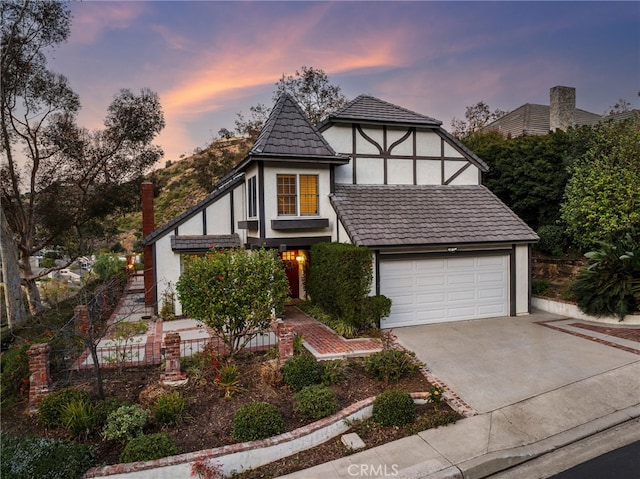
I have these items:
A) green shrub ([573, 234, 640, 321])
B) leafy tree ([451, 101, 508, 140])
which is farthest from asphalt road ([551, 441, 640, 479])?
leafy tree ([451, 101, 508, 140])

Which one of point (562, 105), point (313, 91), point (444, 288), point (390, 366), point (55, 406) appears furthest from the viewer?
point (313, 91)

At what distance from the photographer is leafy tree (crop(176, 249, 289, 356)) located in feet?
25.0

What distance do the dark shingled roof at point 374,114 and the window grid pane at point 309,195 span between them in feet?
7.33

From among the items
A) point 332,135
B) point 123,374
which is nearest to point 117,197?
point 332,135

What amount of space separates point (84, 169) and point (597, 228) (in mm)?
24159

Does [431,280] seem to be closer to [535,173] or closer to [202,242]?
[202,242]

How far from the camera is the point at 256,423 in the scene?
573 cm

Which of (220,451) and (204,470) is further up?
(220,451)

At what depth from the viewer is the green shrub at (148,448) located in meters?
5.16

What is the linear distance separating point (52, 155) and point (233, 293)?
55.7 feet

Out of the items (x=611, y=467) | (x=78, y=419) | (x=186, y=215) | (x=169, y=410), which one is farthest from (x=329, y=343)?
(x=186, y=215)

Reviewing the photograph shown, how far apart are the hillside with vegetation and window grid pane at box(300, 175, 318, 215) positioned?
38.7 feet

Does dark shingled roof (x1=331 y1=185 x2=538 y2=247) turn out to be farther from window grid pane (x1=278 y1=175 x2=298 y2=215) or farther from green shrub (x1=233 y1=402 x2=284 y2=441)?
green shrub (x1=233 y1=402 x2=284 y2=441)

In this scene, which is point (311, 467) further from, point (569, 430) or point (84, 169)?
point (84, 169)
